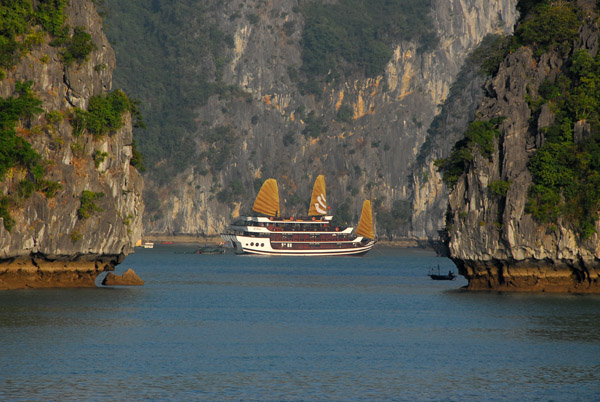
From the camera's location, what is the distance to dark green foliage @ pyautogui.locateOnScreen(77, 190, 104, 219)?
2234 inches

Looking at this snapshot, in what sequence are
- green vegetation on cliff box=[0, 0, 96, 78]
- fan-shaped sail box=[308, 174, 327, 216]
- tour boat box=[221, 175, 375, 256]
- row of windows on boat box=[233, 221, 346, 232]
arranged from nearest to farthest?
1. green vegetation on cliff box=[0, 0, 96, 78]
2. tour boat box=[221, 175, 375, 256]
3. row of windows on boat box=[233, 221, 346, 232]
4. fan-shaped sail box=[308, 174, 327, 216]

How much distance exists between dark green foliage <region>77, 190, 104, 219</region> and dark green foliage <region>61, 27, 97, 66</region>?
837 cm

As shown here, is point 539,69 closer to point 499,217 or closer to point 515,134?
point 515,134

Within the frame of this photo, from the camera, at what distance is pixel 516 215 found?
182 feet

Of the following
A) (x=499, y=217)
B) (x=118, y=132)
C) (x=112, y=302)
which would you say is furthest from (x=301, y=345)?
(x=118, y=132)

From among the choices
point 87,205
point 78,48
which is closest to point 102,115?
point 78,48

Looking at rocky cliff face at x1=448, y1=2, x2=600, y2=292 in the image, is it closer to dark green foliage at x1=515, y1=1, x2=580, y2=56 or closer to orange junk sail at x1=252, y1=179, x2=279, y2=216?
dark green foliage at x1=515, y1=1, x2=580, y2=56

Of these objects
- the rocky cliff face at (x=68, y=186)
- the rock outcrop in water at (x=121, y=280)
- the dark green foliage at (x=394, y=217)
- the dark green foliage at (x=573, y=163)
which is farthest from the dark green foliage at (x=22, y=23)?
the dark green foliage at (x=394, y=217)

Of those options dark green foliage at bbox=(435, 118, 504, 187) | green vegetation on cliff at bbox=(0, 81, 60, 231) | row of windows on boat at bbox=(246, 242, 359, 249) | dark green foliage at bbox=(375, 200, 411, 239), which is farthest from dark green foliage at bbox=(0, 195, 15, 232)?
dark green foliage at bbox=(375, 200, 411, 239)

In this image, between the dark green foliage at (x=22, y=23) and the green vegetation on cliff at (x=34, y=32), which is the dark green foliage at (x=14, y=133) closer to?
the green vegetation on cliff at (x=34, y=32)

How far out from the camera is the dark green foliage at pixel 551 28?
192ft

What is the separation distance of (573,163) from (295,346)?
23.8 meters

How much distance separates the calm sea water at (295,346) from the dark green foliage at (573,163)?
4945mm

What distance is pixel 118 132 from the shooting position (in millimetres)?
60500
